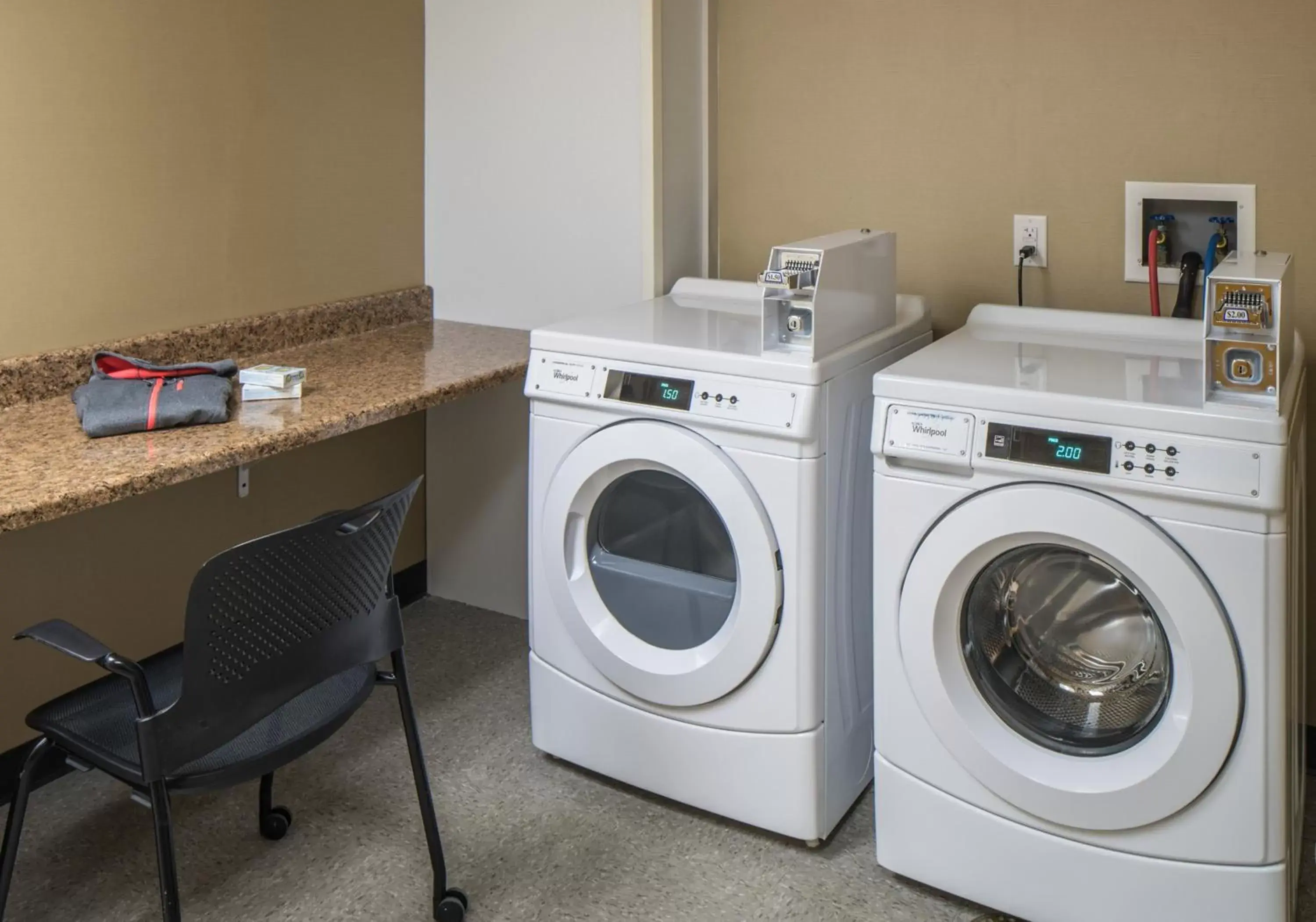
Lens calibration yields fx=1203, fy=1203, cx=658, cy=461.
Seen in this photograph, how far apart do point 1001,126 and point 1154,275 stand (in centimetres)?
44

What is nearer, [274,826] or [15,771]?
[274,826]

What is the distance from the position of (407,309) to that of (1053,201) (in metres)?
1.61

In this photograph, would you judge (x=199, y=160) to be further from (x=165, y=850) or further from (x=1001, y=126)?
(x=1001, y=126)

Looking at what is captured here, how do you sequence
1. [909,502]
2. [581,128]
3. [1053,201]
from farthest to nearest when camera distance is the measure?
1. [581,128]
2. [1053,201]
3. [909,502]

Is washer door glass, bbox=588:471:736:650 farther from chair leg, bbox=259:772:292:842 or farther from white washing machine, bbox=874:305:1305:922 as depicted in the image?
chair leg, bbox=259:772:292:842

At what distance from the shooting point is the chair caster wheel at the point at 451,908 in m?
2.02

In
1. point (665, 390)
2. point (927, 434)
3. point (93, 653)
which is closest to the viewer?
point (93, 653)

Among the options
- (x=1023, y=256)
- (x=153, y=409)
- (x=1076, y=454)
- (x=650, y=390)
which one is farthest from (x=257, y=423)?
(x=1023, y=256)

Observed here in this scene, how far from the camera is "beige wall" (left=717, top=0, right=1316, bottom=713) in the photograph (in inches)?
88.6

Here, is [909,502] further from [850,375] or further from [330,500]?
[330,500]

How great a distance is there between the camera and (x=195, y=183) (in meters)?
2.57

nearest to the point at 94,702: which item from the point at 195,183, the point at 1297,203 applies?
the point at 195,183

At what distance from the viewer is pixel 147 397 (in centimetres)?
211

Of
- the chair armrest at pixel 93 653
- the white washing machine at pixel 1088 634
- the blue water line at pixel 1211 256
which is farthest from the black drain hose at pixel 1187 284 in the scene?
the chair armrest at pixel 93 653
